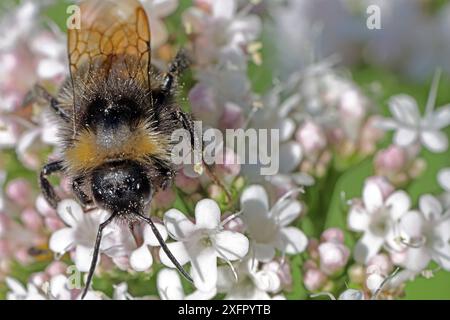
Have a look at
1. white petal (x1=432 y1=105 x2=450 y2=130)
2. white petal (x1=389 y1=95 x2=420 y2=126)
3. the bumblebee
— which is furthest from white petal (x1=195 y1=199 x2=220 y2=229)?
white petal (x1=432 y1=105 x2=450 y2=130)

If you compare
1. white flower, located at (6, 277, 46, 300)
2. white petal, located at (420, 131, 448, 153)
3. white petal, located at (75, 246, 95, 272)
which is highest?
white petal, located at (420, 131, 448, 153)

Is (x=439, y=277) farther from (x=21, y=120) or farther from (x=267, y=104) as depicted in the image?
(x=21, y=120)

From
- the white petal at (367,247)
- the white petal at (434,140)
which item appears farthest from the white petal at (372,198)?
the white petal at (434,140)

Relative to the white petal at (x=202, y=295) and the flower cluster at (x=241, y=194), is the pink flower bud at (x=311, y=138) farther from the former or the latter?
the white petal at (x=202, y=295)

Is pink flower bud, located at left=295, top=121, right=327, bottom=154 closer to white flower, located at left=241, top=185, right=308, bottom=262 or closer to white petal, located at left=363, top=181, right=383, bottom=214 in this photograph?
white petal, located at left=363, top=181, right=383, bottom=214

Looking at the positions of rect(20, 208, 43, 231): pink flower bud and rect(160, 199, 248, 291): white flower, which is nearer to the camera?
rect(160, 199, 248, 291): white flower

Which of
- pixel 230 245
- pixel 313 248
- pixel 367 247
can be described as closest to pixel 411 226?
pixel 367 247

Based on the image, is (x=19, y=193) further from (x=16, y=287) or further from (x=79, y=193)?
(x=79, y=193)
